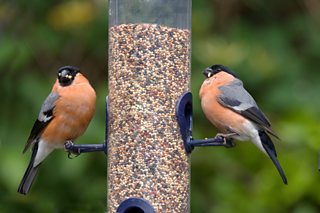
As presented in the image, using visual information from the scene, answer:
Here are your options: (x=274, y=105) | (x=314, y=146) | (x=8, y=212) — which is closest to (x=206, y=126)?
(x=274, y=105)

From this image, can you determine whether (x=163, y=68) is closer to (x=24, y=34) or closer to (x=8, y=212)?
(x=8, y=212)

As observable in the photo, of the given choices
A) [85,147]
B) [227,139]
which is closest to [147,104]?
[85,147]

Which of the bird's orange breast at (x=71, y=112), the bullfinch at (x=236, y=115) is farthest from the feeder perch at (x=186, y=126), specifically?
the bird's orange breast at (x=71, y=112)

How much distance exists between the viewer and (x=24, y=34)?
961 centimetres

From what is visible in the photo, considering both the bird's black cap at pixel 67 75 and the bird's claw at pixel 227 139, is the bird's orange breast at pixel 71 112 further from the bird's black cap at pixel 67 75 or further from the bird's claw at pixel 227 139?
the bird's claw at pixel 227 139

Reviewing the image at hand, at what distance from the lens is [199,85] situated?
8.87 meters

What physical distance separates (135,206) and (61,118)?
124 cm

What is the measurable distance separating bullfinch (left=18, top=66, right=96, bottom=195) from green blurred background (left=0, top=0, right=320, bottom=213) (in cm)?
43

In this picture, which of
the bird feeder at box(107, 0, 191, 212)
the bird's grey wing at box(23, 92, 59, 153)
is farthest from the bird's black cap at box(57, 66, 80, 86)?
the bird feeder at box(107, 0, 191, 212)

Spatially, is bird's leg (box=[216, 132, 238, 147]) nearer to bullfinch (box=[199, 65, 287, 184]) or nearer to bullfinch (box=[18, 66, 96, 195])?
bullfinch (box=[199, 65, 287, 184])

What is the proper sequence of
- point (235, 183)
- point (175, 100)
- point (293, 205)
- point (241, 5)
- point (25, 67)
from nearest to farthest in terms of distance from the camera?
point (175, 100) → point (293, 205) → point (235, 183) → point (25, 67) → point (241, 5)

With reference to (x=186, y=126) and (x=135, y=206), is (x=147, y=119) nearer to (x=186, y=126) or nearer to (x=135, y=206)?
(x=186, y=126)

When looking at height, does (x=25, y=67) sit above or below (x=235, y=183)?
above

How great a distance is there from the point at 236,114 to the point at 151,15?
3.31 feet
